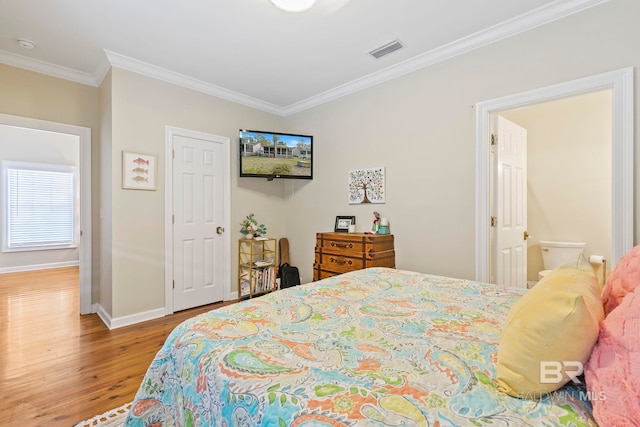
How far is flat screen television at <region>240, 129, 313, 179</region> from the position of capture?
12.3 feet

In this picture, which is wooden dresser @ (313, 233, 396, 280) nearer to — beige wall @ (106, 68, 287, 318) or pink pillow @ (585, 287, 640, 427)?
beige wall @ (106, 68, 287, 318)

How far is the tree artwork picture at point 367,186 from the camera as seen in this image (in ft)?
10.9

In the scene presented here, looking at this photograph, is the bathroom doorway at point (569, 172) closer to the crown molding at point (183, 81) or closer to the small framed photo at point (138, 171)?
the crown molding at point (183, 81)

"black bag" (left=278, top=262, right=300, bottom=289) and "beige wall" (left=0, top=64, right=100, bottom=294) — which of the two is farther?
"black bag" (left=278, top=262, right=300, bottom=289)

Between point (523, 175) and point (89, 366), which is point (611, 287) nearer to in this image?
point (523, 175)

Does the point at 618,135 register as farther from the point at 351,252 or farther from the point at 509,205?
the point at 351,252

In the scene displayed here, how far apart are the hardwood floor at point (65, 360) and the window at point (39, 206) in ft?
9.30

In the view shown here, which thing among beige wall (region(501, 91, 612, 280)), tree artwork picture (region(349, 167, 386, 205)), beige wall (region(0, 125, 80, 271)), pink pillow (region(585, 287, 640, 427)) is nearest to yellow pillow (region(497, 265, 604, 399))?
pink pillow (region(585, 287, 640, 427))

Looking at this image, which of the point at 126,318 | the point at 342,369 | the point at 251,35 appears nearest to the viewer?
the point at 342,369

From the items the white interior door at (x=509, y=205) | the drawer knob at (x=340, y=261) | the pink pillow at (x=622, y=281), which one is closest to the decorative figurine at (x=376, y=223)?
the drawer knob at (x=340, y=261)

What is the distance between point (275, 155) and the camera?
152 inches

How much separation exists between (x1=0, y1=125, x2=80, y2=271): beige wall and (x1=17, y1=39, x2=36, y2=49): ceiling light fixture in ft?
10.6

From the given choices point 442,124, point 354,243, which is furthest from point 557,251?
point 354,243

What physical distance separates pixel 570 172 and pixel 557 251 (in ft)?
3.24
